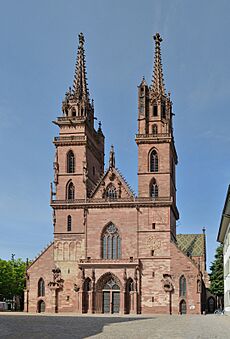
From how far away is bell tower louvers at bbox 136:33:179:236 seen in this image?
8062 cm

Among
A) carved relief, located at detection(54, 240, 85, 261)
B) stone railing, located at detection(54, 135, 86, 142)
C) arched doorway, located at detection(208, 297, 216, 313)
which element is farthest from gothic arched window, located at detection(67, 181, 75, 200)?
arched doorway, located at detection(208, 297, 216, 313)

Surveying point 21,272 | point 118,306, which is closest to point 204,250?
point 21,272

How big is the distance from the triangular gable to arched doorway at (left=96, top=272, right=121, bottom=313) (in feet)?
34.3

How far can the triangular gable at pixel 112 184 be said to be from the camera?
266 ft

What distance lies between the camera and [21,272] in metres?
103

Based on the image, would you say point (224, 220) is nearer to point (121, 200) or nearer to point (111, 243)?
point (121, 200)

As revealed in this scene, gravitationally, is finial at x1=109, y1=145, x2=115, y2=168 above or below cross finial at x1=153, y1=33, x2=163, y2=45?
below

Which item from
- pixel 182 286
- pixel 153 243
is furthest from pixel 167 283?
pixel 153 243

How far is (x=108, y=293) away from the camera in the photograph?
78125 mm

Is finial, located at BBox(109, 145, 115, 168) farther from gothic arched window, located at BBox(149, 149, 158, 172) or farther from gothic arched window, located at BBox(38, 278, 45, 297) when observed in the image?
gothic arched window, located at BBox(38, 278, 45, 297)

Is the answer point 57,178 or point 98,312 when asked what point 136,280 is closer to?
point 98,312

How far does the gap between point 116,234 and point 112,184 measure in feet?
21.9

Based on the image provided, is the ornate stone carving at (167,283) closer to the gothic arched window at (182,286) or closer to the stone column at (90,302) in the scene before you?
the gothic arched window at (182,286)

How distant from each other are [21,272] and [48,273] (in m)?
24.8
